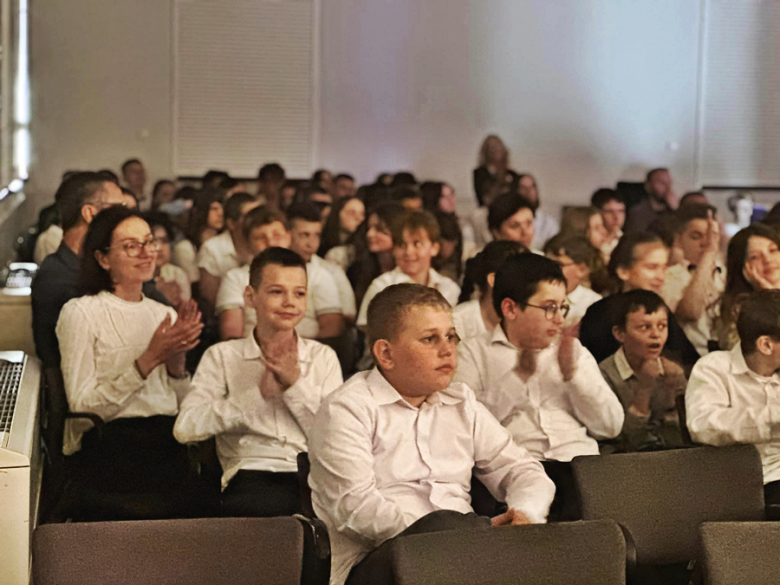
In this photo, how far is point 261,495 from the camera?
10.3 feet

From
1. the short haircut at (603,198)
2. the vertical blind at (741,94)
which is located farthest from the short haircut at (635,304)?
the vertical blind at (741,94)

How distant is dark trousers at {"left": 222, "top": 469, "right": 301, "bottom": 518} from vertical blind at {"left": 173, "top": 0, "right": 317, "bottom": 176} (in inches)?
323

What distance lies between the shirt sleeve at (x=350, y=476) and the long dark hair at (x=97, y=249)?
1.34 meters

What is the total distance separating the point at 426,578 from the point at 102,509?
1489 mm

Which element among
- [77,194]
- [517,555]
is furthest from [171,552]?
[77,194]

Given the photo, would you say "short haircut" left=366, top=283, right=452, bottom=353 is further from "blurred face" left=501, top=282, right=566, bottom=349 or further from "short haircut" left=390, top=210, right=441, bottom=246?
"short haircut" left=390, top=210, right=441, bottom=246

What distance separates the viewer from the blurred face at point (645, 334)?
12.0 ft

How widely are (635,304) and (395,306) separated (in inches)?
52.1

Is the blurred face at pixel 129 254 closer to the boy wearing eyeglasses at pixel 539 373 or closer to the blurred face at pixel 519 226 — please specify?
the boy wearing eyeglasses at pixel 539 373

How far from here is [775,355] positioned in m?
3.22

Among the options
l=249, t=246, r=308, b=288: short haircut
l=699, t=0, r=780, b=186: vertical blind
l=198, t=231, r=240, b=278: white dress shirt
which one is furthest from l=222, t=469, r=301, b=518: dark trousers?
l=699, t=0, r=780, b=186: vertical blind

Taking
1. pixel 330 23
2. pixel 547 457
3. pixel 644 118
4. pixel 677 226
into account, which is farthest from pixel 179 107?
pixel 547 457

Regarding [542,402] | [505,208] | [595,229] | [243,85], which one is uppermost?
[243,85]

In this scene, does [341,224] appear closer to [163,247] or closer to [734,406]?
[163,247]
